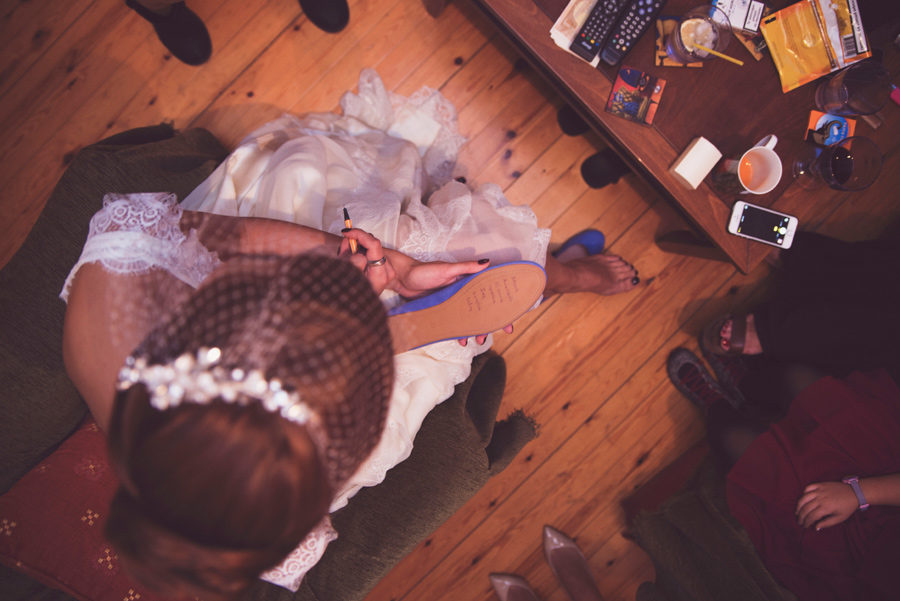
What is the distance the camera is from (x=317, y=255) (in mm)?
807

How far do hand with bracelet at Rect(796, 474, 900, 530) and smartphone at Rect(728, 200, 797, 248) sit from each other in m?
0.81

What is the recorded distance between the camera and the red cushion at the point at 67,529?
44.7 inches

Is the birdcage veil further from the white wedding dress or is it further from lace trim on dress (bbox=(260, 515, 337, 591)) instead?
A: lace trim on dress (bbox=(260, 515, 337, 591))

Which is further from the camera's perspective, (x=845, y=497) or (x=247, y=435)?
(x=845, y=497)

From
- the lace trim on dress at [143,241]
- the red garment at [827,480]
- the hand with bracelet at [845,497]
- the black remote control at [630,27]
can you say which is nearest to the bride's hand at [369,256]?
the lace trim on dress at [143,241]

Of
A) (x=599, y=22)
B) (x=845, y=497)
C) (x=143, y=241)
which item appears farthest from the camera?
(x=845, y=497)

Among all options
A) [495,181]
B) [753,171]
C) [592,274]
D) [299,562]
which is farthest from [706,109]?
[299,562]

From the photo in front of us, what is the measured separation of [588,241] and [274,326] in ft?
4.81

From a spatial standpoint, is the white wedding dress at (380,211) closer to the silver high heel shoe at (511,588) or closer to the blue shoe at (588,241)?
the blue shoe at (588,241)

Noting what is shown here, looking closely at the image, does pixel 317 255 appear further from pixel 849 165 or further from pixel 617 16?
pixel 849 165

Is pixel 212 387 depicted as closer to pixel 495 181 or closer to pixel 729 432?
pixel 495 181

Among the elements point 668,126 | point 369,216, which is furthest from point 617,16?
point 369,216

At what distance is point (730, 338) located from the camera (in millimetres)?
1711

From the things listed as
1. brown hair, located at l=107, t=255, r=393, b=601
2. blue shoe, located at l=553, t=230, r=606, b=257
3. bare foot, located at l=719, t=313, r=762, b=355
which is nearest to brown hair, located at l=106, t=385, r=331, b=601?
brown hair, located at l=107, t=255, r=393, b=601
